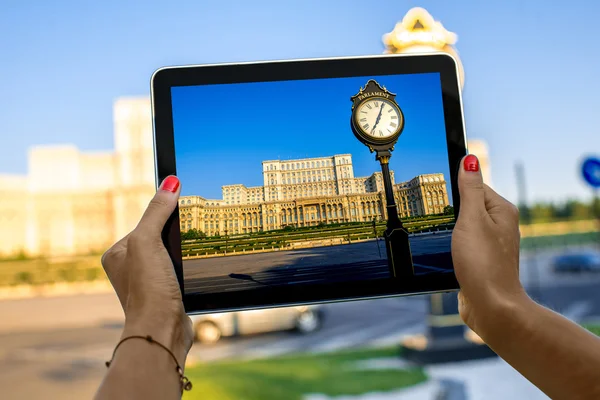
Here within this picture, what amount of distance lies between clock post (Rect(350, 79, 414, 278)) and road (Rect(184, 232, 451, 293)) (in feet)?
0.07

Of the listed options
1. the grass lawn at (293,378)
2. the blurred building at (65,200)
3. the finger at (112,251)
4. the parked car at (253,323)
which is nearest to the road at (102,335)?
the parked car at (253,323)

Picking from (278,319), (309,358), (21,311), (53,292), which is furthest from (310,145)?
(53,292)

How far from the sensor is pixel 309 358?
500cm

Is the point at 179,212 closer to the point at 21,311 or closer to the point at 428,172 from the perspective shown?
the point at 428,172

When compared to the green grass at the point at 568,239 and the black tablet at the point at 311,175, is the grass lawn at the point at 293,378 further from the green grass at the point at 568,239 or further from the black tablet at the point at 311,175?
the green grass at the point at 568,239

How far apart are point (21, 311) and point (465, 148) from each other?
11582mm

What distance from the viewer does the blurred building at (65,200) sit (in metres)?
12.8

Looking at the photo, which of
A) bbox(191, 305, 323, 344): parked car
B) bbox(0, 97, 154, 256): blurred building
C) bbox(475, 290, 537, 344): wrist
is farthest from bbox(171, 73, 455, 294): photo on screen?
bbox(0, 97, 154, 256): blurred building

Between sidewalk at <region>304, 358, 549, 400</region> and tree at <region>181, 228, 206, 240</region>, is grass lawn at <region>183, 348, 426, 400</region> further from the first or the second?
tree at <region>181, 228, 206, 240</region>

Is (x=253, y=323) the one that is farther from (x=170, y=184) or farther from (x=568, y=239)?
(x=568, y=239)

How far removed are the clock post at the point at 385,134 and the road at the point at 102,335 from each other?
2.41 metres

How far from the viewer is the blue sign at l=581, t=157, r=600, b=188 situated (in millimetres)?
4137

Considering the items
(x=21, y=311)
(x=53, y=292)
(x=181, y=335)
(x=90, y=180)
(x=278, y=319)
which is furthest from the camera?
(x=90, y=180)

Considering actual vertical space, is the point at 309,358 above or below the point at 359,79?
below
